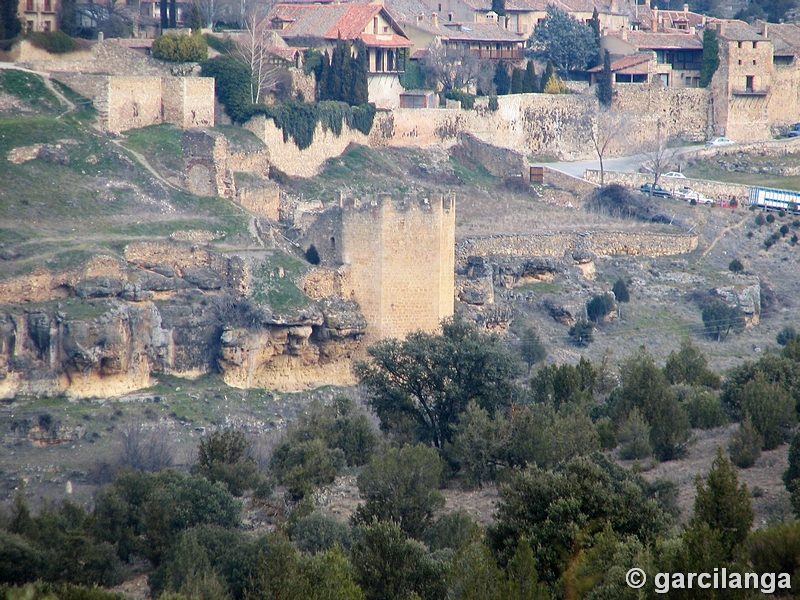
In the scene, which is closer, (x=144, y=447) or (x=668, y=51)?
(x=144, y=447)

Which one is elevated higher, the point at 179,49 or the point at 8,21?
the point at 8,21

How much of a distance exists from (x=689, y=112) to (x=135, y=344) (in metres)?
35.1

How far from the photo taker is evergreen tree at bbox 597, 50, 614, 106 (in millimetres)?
Result: 60781

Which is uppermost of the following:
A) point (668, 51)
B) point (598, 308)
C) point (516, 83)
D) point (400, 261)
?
point (668, 51)

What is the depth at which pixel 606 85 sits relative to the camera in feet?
200

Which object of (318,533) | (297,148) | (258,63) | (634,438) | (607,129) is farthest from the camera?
(607,129)

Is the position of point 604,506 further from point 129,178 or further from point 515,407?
point 129,178

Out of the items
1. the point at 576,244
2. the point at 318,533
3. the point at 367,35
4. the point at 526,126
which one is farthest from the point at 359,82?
the point at 318,533

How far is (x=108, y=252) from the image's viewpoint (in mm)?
35406

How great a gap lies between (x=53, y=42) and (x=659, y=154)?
24467 mm

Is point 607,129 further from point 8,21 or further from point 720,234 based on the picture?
point 8,21

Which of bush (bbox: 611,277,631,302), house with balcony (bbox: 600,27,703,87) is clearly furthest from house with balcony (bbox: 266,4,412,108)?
bush (bbox: 611,277,631,302)

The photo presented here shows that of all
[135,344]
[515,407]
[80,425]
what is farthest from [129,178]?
[515,407]

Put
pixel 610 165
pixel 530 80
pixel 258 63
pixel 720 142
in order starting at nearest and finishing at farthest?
1. pixel 258 63
2. pixel 610 165
3. pixel 530 80
4. pixel 720 142
